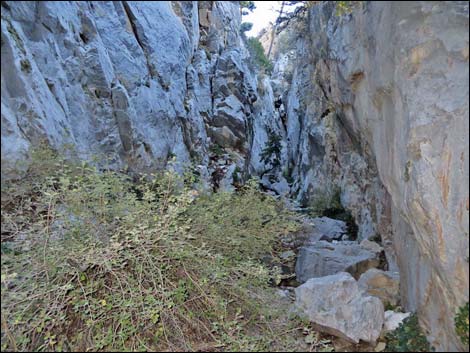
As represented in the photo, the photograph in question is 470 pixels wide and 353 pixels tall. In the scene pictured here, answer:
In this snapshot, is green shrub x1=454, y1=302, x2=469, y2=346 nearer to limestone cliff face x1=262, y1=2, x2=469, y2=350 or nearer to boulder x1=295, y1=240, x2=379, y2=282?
limestone cliff face x1=262, y1=2, x2=469, y2=350

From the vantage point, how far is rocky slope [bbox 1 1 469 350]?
9.96ft

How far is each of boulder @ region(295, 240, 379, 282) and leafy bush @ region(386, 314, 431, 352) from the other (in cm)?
192

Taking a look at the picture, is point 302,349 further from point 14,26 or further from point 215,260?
point 14,26

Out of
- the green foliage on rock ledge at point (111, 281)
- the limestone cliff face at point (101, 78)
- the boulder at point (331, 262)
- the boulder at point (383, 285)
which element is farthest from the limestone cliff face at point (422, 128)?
the limestone cliff face at point (101, 78)

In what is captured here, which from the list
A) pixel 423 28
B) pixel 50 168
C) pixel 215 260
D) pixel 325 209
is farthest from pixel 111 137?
pixel 325 209

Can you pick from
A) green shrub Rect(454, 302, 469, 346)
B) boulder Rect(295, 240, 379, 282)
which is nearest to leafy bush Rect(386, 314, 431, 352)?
green shrub Rect(454, 302, 469, 346)

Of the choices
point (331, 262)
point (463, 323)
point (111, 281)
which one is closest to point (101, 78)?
point (111, 281)

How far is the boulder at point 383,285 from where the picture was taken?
4672mm

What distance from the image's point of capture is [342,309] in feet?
12.9

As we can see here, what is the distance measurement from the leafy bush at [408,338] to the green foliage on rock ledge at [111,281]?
938 millimetres

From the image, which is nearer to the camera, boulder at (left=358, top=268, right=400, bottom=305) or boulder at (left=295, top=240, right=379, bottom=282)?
boulder at (left=358, top=268, right=400, bottom=305)

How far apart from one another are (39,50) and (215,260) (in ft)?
12.2

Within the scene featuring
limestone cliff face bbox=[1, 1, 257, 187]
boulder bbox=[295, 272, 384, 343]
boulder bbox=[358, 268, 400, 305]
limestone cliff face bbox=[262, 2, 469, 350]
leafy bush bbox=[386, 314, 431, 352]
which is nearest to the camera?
limestone cliff face bbox=[262, 2, 469, 350]

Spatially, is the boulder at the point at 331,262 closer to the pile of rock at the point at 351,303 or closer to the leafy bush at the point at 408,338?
the pile of rock at the point at 351,303
